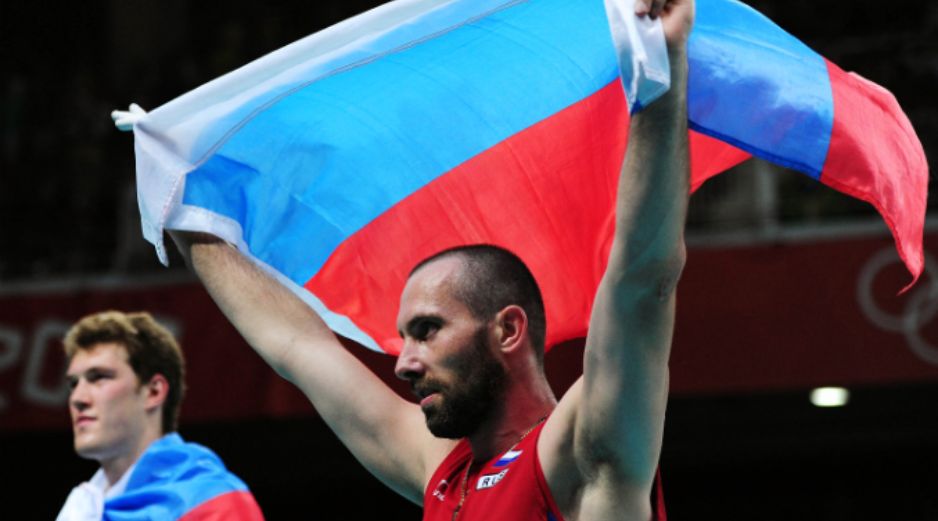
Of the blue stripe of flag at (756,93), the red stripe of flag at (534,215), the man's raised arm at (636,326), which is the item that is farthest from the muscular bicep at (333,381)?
the blue stripe of flag at (756,93)

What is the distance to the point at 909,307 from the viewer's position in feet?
22.8

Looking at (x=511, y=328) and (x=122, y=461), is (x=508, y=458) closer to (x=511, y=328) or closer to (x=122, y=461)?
(x=511, y=328)

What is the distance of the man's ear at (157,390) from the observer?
4101 mm

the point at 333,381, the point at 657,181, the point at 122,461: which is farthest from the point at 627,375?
the point at 122,461

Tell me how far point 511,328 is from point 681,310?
16.3 feet

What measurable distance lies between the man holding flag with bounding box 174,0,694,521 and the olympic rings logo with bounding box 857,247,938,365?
4614mm

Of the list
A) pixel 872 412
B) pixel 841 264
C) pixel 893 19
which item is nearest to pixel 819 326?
pixel 841 264

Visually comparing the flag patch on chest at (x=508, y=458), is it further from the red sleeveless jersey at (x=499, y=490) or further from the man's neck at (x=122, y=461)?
the man's neck at (x=122, y=461)

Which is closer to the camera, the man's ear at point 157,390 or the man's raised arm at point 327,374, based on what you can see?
the man's raised arm at point 327,374

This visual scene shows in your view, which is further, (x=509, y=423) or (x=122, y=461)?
(x=122, y=461)

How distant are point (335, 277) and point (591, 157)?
61 centimetres

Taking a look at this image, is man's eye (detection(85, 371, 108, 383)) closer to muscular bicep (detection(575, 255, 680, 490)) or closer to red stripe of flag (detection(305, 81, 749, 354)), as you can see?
red stripe of flag (detection(305, 81, 749, 354))

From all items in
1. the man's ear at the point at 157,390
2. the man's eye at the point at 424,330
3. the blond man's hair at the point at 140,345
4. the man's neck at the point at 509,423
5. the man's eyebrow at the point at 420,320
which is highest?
the blond man's hair at the point at 140,345

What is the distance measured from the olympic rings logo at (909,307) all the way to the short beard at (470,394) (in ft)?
15.8
